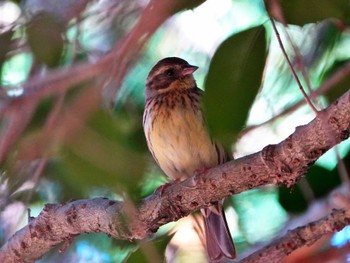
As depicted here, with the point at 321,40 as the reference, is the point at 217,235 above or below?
below

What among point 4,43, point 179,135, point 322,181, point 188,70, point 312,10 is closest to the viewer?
point 4,43

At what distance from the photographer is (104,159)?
46.9 inches

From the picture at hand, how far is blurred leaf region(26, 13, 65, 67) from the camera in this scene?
145 centimetres

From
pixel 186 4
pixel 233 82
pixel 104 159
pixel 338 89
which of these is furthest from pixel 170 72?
pixel 104 159

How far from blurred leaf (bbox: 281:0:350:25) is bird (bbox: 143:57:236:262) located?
36.3 inches

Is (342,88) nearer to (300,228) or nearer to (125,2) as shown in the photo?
(300,228)

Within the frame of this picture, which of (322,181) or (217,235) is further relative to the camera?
(217,235)

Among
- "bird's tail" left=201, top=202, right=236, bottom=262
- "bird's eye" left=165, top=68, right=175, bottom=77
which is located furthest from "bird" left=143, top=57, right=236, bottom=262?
"bird's eye" left=165, top=68, right=175, bottom=77

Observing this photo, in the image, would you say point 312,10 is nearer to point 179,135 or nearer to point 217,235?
point 179,135

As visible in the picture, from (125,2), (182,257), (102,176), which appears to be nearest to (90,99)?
(102,176)

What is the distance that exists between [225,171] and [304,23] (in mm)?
403

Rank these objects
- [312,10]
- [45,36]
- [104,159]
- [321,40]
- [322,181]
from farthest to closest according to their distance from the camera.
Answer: [321,40]
[322,181]
[312,10]
[45,36]
[104,159]

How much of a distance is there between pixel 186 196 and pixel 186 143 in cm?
71

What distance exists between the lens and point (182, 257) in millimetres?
2771
